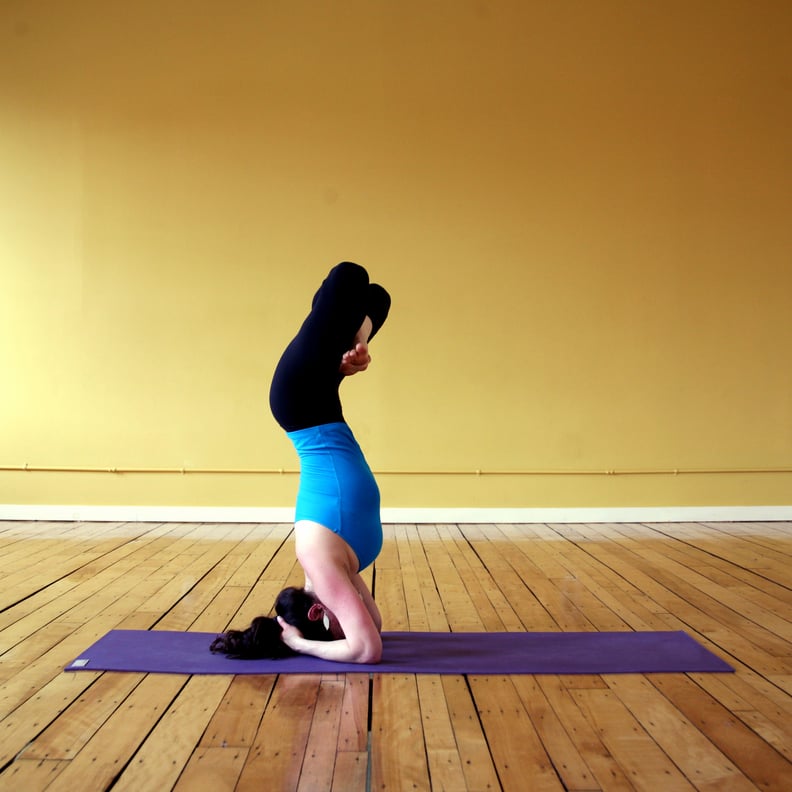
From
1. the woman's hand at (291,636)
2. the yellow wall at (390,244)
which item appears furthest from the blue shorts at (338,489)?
the yellow wall at (390,244)

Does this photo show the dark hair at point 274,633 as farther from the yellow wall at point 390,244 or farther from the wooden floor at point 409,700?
the yellow wall at point 390,244

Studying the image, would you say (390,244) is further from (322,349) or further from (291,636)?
(291,636)

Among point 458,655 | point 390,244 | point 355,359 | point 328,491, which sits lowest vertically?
point 458,655

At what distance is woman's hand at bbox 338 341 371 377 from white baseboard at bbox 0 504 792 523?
261 centimetres

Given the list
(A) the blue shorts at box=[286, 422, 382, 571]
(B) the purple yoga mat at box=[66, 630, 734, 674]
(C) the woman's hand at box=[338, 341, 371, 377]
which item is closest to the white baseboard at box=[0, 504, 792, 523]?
(B) the purple yoga mat at box=[66, 630, 734, 674]

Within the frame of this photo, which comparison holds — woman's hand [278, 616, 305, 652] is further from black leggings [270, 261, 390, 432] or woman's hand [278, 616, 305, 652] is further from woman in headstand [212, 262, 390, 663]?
black leggings [270, 261, 390, 432]

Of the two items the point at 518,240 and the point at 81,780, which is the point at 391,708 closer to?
the point at 81,780

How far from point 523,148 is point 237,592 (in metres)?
3.27

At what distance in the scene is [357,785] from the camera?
1.43 m

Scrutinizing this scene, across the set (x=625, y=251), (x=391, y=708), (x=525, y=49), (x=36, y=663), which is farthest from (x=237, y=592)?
(x=525, y=49)

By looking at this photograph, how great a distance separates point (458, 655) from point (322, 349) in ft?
3.20

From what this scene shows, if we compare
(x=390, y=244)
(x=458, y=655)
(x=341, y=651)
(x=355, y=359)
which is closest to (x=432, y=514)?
(x=390, y=244)

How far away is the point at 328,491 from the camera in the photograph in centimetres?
212

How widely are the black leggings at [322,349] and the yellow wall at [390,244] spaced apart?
2.48 m
